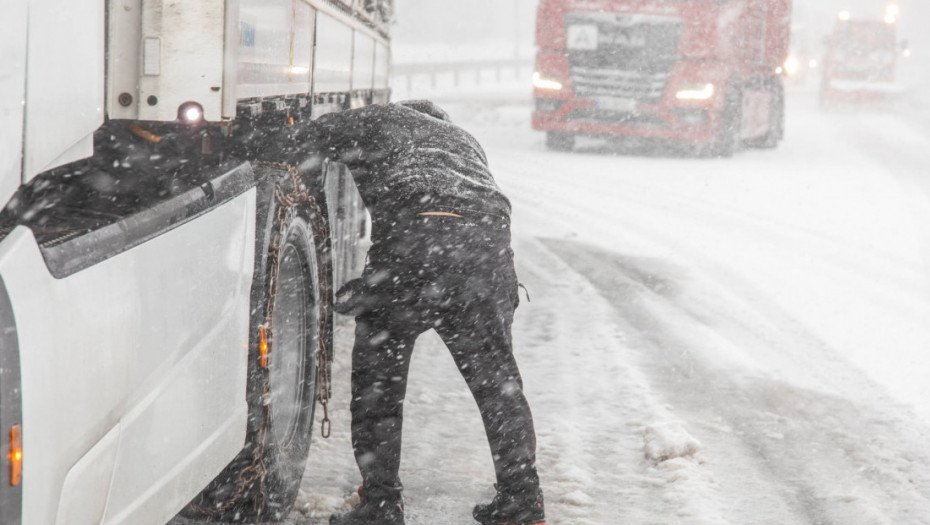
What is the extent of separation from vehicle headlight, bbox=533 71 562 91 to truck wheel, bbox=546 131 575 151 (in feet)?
4.89

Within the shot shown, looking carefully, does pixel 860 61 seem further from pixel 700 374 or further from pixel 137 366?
pixel 137 366

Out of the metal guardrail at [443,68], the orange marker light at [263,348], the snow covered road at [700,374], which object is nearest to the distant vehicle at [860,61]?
the metal guardrail at [443,68]

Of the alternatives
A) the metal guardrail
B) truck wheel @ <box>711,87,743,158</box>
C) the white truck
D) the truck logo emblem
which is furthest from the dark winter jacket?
the metal guardrail

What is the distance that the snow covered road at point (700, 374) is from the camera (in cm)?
445

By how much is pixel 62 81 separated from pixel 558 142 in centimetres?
1719

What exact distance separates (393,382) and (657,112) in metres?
14.2

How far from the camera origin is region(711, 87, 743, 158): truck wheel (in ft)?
59.0

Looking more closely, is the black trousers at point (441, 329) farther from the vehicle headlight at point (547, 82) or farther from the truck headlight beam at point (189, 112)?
the vehicle headlight at point (547, 82)

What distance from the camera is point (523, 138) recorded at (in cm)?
2156

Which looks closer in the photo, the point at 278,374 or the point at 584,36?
the point at 278,374

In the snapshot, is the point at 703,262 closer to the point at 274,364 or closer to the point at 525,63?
the point at 274,364

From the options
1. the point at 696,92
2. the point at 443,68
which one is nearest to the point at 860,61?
the point at 443,68

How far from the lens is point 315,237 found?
4.09 metres

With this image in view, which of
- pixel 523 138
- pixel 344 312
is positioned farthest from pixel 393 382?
pixel 523 138
